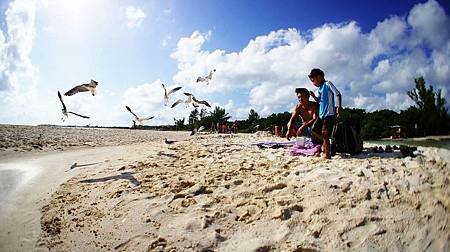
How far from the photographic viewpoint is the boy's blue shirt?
596 cm

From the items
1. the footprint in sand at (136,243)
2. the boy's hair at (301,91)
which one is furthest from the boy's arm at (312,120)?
the footprint in sand at (136,243)

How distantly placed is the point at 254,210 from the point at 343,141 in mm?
3321

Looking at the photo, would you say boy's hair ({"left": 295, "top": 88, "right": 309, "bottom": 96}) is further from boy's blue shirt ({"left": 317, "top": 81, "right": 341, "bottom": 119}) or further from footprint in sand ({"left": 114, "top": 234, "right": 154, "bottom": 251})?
footprint in sand ({"left": 114, "top": 234, "right": 154, "bottom": 251})

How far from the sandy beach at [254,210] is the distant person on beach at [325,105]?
1.37 ft

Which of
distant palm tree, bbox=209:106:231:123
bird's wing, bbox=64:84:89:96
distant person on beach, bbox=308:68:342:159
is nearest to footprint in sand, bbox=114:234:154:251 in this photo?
distant person on beach, bbox=308:68:342:159

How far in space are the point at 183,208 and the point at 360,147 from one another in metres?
4.14

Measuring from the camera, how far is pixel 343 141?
6172 millimetres

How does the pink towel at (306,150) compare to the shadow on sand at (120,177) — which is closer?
the shadow on sand at (120,177)

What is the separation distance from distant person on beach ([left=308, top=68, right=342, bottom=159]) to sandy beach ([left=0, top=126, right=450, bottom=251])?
417mm

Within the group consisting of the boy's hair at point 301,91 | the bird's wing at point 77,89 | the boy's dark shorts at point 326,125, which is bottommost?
the boy's dark shorts at point 326,125

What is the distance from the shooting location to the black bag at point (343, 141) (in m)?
6.13

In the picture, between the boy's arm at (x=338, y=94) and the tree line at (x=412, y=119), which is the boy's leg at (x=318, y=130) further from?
the tree line at (x=412, y=119)

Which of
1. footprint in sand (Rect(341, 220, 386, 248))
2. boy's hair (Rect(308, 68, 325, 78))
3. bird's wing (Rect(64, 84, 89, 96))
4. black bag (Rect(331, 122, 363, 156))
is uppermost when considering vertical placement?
bird's wing (Rect(64, 84, 89, 96))

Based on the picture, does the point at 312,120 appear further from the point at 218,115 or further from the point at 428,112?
the point at 218,115
